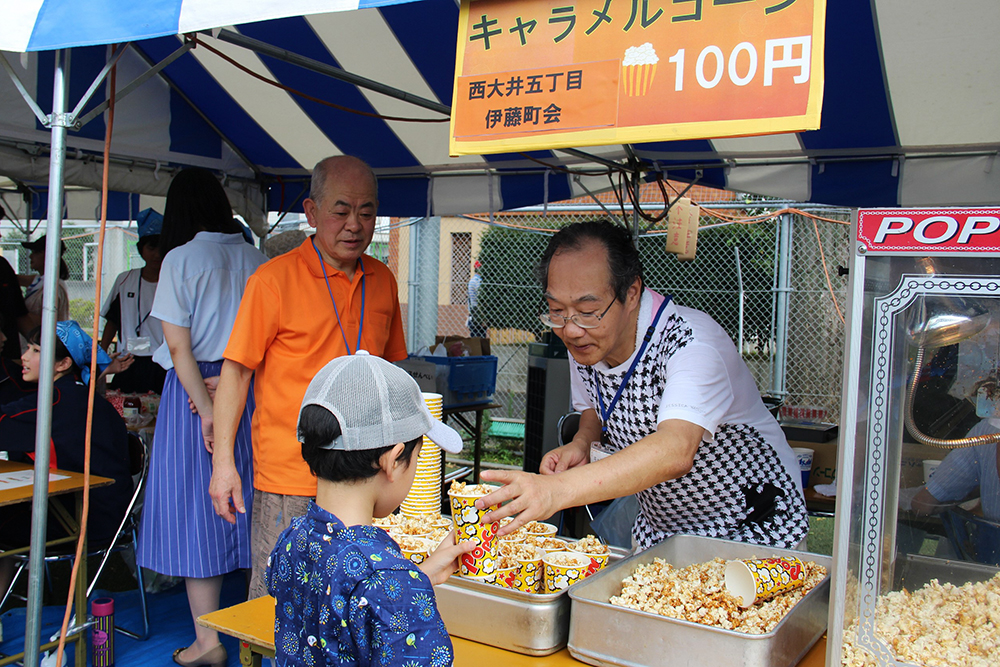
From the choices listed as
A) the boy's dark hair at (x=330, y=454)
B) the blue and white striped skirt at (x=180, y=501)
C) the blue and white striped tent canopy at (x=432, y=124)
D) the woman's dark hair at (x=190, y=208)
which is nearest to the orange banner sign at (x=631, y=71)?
the boy's dark hair at (x=330, y=454)

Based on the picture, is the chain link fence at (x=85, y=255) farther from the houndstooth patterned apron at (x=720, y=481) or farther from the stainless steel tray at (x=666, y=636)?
the stainless steel tray at (x=666, y=636)

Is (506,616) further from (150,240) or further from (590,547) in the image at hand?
(150,240)

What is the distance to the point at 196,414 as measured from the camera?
2979mm

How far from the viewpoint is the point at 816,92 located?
130cm

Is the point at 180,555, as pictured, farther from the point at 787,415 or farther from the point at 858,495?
the point at 787,415

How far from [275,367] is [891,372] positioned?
188cm

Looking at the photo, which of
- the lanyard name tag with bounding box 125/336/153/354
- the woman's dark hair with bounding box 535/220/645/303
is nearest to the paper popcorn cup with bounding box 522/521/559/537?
the woman's dark hair with bounding box 535/220/645/303

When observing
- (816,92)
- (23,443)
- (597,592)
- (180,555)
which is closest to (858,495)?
(597,592)

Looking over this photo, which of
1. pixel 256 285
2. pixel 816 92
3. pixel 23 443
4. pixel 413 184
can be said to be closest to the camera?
pixel 816 92

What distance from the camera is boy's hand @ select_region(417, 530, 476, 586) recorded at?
145 centimetres

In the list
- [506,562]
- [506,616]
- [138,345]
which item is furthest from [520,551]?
[138,345]

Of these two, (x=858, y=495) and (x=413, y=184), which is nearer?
(x=858, y=495)

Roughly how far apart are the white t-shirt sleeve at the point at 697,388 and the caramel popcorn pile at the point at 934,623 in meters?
0.54

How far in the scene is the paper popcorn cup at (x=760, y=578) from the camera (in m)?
1.50
